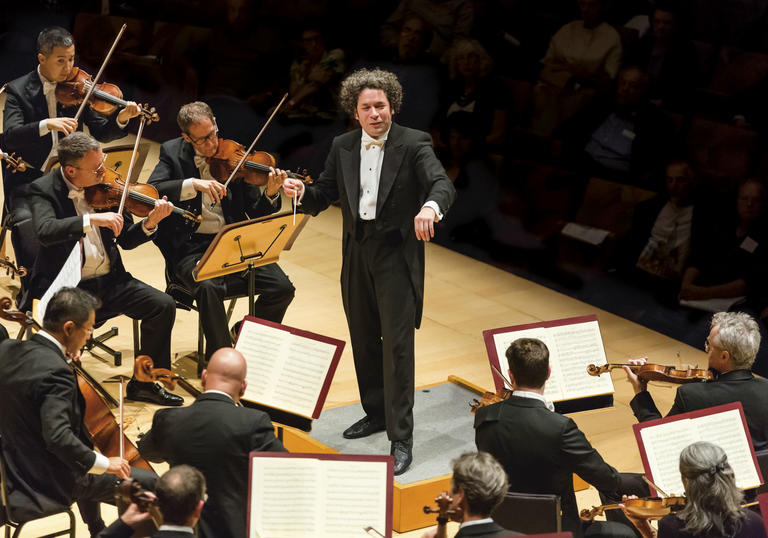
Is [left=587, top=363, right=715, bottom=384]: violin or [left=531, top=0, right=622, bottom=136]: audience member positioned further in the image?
[left=531, top=0, right=622, bottom=136]: audience member

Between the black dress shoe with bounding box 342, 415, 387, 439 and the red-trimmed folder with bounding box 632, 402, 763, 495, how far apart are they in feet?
4.38

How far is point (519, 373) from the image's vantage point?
3416 millimetres

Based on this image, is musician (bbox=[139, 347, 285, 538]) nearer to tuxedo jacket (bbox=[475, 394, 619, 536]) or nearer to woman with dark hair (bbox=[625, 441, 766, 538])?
tuxedo jacket (bbox=[475, 394, 619, 536])

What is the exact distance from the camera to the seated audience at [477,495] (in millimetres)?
2812

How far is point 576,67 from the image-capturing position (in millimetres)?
7156

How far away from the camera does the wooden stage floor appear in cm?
516

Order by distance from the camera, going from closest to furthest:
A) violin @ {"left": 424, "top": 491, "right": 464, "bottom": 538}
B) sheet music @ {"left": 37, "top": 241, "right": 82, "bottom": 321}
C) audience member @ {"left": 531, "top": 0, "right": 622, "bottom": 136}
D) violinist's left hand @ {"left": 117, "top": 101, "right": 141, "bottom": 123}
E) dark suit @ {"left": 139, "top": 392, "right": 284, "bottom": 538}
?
violin @ {"left": 424, "top": 491, "right": 464, "bottom": 538} → dark suit @ {"left": 139, "top": 392, "right": 284, "bottom": 538} → sheet music @ {"left": 37, "top": 241, "right": 82, "bottom": 321} → violinist's left hand @ {"left": 117, "top": 101, "right": 141, "bottom": 123} → audience member @ {"left": 531, "top": 0, "right": 622, "bottom": 136}

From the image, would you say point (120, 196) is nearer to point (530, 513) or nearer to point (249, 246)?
point (249, 246)

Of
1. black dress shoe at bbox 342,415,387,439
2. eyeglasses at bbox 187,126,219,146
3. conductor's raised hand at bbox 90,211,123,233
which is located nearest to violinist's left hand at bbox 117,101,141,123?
eyeglasses at bbox 187,126,219,146

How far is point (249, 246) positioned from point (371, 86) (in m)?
1.18

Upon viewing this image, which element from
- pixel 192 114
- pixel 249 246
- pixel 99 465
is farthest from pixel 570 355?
pixel 192 114

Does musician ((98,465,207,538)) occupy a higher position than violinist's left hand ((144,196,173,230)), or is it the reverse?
violinist's left hand ((144,196,173,230))

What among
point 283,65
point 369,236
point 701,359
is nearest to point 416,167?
point 369,236

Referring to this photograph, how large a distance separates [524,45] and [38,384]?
5050 mm
